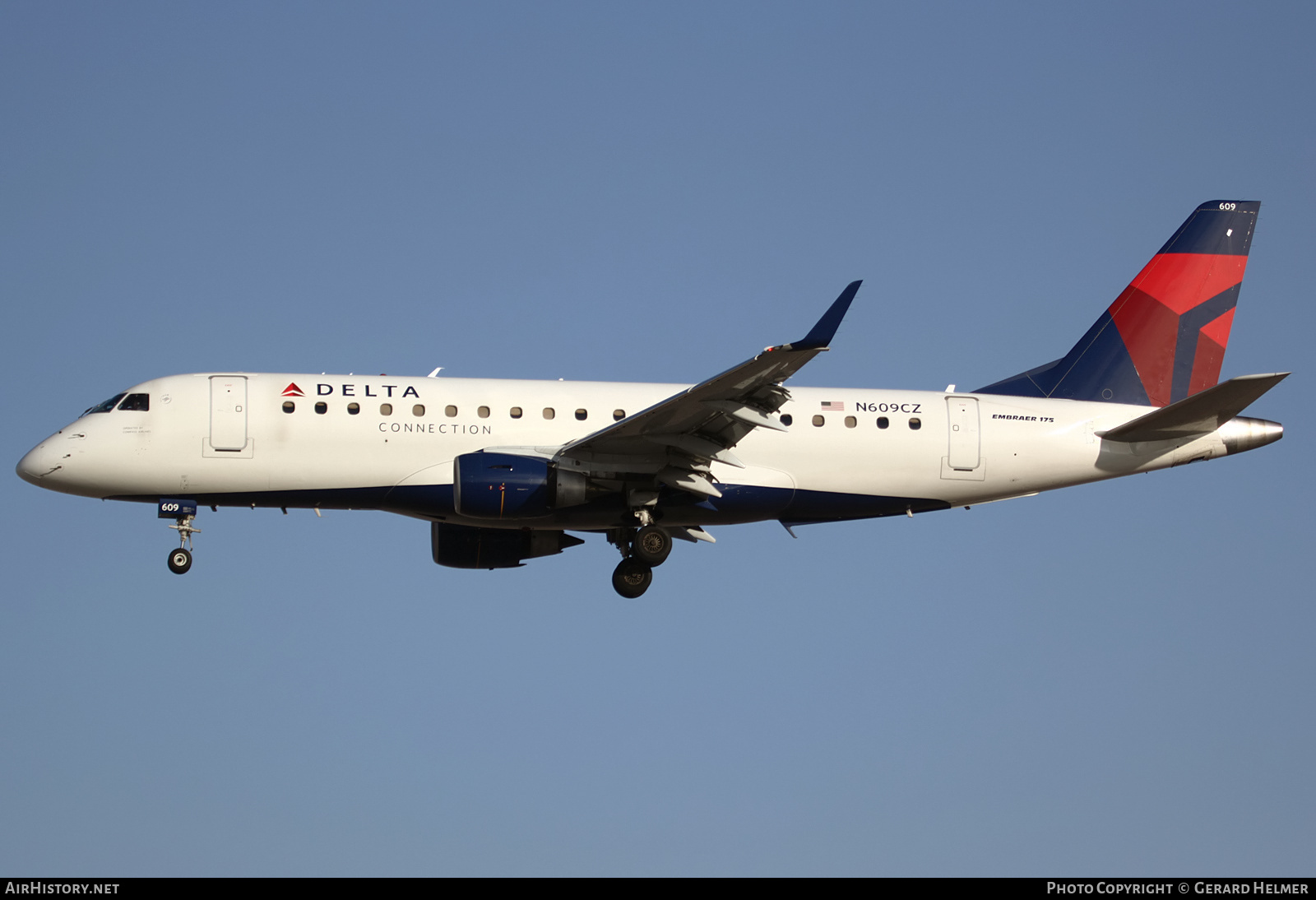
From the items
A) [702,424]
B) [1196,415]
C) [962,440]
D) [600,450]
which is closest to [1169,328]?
[1196,415]

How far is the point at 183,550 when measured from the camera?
29953mm

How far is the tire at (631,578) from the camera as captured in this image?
1243 inches

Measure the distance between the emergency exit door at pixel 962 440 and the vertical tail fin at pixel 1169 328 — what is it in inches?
73.8

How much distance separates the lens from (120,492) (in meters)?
29.7

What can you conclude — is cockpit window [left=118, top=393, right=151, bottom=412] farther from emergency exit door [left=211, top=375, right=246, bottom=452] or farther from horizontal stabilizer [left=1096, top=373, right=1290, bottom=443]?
horizontal stabilizer [left=1096, top=373, right=1290, bottom=443]

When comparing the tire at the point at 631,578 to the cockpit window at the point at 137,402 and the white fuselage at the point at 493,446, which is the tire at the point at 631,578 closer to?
the white fuselage at the point at 493,446

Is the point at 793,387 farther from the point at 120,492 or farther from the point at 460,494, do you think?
the point at 120,492

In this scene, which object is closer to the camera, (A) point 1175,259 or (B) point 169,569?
(B) point 169,569

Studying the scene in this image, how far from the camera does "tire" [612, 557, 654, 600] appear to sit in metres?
31.6

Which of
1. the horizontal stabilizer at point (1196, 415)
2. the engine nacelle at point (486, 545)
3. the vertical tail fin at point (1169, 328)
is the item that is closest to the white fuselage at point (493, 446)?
the horizontal stabilizer at point (1196, 415)

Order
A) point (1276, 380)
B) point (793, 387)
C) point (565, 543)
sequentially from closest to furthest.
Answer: point (1276, 380)
point (793, 387)
point (565, 543)

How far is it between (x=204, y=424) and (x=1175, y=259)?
876 inches

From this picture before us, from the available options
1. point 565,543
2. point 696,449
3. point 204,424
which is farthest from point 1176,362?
point 204,424

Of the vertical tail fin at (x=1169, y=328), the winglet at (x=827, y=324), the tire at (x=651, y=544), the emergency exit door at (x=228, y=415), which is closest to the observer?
the winglet at (x=827, y=324)
